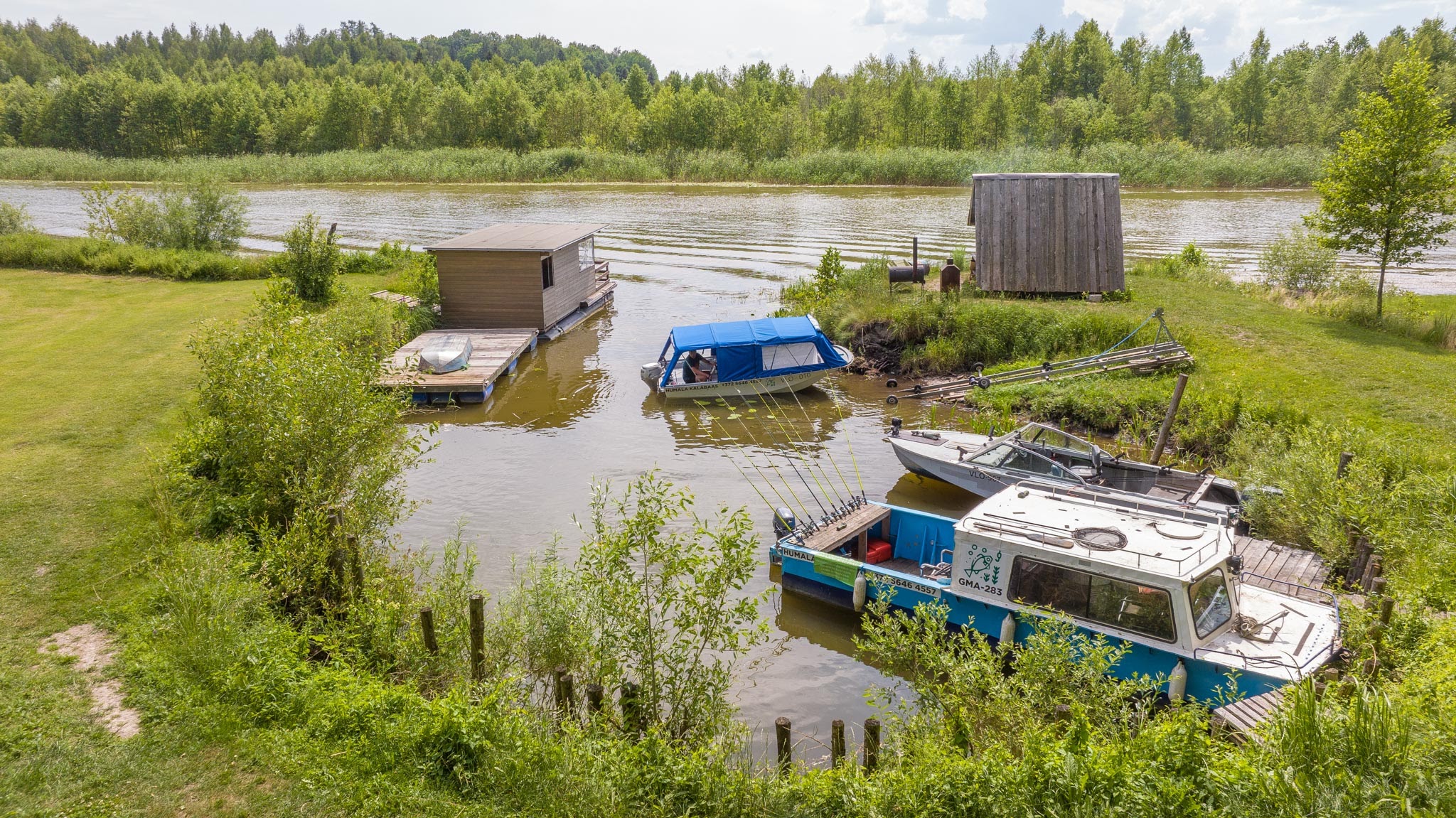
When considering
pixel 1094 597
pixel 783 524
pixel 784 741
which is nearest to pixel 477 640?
pixel 784 741

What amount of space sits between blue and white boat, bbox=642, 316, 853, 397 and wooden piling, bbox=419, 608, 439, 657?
13.3 m

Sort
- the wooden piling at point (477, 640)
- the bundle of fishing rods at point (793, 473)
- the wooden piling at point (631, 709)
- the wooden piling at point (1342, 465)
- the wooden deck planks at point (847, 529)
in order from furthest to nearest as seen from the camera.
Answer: the bundle of fishing rods at point (793, 473) < the wooden deck planks at point (847, 529) < the wooden piling at point (1342, 465) < the wooden piling at point (477, 640) < the wooden piling at point (631, 709)

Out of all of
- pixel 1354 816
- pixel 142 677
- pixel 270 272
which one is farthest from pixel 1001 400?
pixel 270 272

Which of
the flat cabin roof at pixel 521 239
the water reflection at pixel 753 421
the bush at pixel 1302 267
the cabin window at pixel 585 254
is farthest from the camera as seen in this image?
the cabin window at pixel 585 254

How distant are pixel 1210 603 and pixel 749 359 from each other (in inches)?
562

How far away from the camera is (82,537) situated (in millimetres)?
12453

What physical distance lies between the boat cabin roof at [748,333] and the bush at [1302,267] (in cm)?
1530

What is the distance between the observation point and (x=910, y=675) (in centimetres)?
1166

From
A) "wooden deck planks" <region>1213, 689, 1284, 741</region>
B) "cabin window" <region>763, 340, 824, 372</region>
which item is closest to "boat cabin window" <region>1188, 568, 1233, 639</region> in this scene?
"wooden deck planks" <region>1213, 689, 1284, 741</region>

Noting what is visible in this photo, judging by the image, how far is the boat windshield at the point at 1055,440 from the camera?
15.7 m

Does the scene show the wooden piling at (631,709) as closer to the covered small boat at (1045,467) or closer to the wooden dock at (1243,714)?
the wooden dock at (1243,714)

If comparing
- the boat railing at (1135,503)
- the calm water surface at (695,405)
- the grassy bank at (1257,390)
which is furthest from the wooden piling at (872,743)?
the grassy bank at (1257,390)

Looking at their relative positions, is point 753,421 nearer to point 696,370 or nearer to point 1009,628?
point 696,370

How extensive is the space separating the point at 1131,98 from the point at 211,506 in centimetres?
9943
